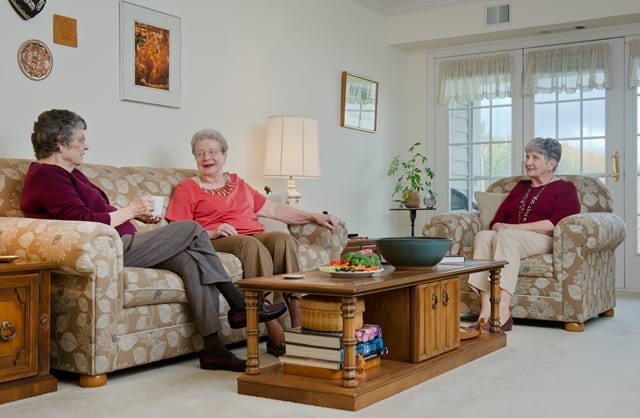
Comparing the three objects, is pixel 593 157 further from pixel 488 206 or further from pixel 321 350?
pixel 321 350

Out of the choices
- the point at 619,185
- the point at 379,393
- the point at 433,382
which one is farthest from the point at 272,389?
the point at 619,185

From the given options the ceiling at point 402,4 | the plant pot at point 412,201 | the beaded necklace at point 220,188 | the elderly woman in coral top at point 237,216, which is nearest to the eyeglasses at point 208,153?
the elderly woman in coral top at point 237,216

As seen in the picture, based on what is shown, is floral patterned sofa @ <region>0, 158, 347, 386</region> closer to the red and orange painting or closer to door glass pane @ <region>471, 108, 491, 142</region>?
the red and orange painting

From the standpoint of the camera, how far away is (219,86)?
4969 mm

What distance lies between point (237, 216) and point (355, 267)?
132 centimetres

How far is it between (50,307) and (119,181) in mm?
998

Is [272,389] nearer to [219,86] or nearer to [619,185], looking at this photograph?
[219,86]

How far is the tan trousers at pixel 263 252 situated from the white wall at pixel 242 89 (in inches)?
37.5

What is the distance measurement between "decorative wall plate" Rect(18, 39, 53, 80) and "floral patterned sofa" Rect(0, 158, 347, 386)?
585 mm

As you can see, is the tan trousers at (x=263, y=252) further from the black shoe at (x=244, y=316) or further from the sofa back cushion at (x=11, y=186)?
the sofa back cushion at (x=11, y=186)

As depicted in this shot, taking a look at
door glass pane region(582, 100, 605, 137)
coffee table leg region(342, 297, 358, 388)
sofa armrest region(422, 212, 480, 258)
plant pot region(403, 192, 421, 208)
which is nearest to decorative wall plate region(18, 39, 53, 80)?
coffee table leg region(342, 297, 358, 388)

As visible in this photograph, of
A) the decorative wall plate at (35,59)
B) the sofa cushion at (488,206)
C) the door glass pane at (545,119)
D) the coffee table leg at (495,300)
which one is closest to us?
the decorative wall plate at (35,59)

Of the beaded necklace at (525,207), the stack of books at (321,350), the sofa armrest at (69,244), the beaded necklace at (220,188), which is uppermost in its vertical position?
the beaded necklace at (220,188)

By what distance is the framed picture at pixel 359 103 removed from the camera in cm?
618
